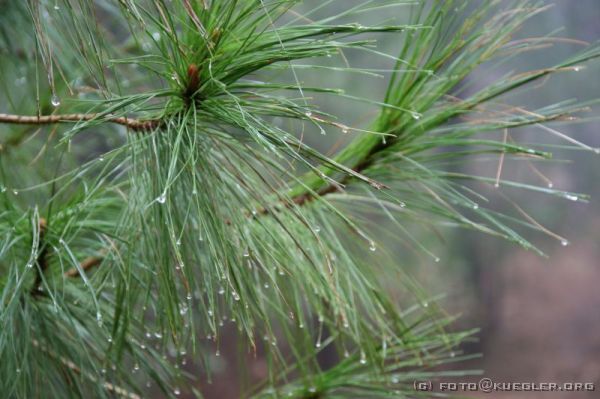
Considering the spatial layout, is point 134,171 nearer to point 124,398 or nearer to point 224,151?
point 224,151

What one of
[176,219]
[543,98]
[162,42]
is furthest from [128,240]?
[543,98]

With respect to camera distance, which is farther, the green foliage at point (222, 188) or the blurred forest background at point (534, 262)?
the blurred forest background at point (534, 262)

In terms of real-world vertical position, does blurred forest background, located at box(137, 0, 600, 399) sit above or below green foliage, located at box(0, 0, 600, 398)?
below

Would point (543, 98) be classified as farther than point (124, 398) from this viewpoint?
Yes

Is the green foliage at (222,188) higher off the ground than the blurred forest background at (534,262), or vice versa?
the green foliage at (222,188)

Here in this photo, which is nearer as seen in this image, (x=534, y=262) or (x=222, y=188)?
(x=222, y=188)

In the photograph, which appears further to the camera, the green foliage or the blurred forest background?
the blurred forest background

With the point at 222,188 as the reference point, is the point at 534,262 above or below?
below

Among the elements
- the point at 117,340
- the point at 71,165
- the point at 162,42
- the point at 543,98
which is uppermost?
the point at 162,42
